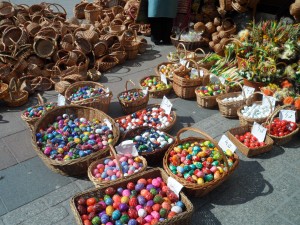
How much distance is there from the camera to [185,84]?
388cm

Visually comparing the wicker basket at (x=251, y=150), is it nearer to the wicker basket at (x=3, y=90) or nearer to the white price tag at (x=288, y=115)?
the white price tag at (x=288, y=115)

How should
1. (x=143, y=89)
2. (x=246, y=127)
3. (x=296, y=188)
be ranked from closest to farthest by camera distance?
(x=296, y=188) → (x=246, y=127) → (x=143, y=89)

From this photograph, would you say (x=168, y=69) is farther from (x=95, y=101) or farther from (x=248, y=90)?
(x=95, y=101)

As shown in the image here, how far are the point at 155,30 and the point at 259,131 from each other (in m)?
3.65

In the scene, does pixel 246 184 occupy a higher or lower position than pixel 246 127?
lower

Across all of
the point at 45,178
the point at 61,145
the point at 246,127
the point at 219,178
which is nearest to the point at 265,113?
the point at 246,127

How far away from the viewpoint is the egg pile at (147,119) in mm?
3230

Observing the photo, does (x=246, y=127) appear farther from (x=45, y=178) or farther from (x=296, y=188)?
(x=45, y=178)

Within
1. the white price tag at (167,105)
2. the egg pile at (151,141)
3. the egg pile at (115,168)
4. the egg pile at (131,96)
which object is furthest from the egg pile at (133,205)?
the egg pile at (131,96)

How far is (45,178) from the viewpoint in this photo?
8.99 feet

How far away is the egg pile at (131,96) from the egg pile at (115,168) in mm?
1120

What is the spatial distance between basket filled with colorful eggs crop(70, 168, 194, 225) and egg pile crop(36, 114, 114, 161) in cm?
52

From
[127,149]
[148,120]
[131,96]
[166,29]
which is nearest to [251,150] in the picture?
[148,120]

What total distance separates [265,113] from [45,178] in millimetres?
2447
